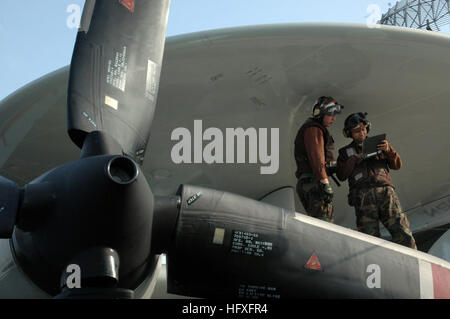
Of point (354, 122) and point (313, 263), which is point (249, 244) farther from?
point (354, 122)

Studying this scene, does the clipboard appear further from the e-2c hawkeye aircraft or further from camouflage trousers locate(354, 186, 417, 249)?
the e-2c hawkeye aircraft

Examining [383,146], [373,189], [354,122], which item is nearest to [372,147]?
[383,146]

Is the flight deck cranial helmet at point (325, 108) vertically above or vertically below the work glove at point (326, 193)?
above

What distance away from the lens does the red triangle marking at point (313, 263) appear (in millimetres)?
2684

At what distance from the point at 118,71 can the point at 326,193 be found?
121 inches

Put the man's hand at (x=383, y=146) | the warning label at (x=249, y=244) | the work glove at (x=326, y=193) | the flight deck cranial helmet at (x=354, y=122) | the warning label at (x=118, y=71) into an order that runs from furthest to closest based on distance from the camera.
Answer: the flight deck cranial helmet at (x=354, y=122) < the man's hand at (x=383, y=146) < the work glove at (x=326, y=193) < the warning label at (x=118, y=71) < the warning label at (x=249, y=244)

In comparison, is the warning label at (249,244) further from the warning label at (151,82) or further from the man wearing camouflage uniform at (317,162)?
the man wearing camouflage uniform at (317,162)

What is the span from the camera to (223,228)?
2633mm

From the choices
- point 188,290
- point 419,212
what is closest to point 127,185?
point 188,290

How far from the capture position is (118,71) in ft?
11.3

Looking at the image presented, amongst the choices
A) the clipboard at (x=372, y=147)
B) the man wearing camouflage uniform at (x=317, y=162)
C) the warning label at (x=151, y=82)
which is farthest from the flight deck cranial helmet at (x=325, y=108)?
the warning label at (x=151, y=82)

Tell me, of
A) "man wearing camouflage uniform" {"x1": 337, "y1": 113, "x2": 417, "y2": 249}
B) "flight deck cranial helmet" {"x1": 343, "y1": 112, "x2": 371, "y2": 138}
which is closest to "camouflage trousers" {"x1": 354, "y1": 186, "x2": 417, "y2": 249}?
"man wearing camouflage uniform" {"x1": 337, "y1": 113, "x2": 417, "y2": 249}
